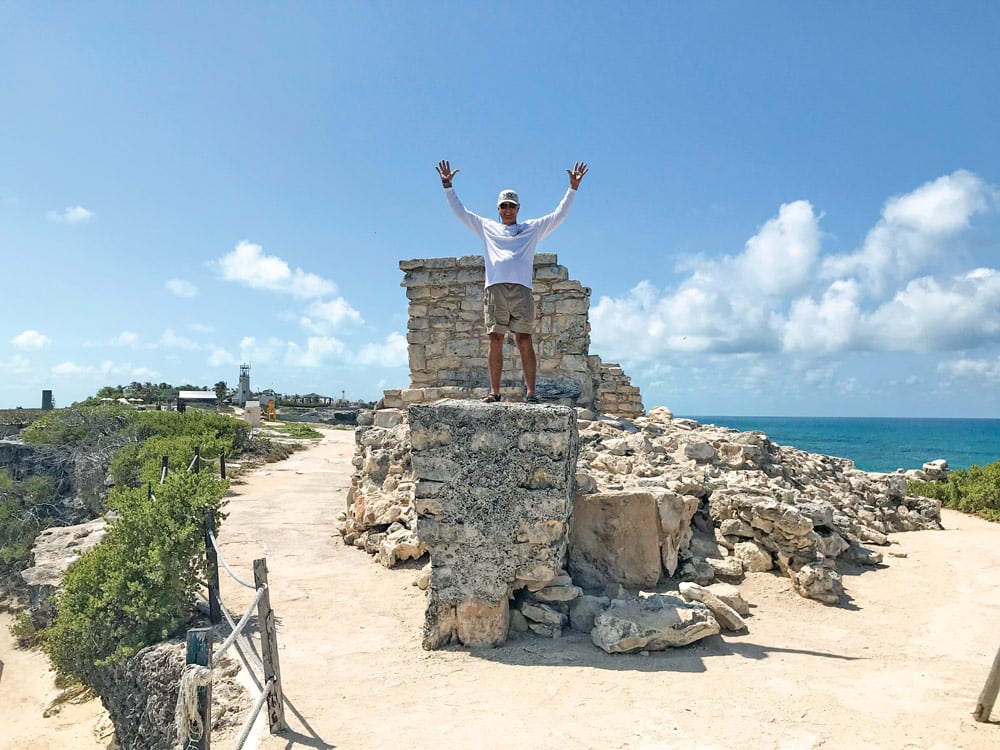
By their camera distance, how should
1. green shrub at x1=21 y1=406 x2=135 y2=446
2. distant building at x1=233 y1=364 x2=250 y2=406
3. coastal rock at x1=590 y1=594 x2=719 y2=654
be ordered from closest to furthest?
coastal rock at x1=590 y1=594 x2=719 y2=654
green shrub at x1=21 y1=406 x2=135 y2=446
distant building at x1=233 y1=364 x2=250 y2=406

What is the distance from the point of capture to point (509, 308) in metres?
5.75

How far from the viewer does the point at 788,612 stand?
18.4 ft

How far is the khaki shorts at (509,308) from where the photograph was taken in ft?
18.8

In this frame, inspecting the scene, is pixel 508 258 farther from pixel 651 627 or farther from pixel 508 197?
pixel 651 627

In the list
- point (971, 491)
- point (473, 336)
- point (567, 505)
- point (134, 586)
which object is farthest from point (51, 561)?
point (971, 491)

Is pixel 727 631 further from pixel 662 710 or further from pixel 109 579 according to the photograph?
pixel 109 579

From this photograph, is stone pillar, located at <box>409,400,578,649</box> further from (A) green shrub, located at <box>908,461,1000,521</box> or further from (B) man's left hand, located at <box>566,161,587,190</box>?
(A) green shrub, located at <box>908,461,1000,521</box>

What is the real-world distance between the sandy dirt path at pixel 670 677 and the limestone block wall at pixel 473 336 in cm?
319

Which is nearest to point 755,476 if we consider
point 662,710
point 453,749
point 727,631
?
point 727,631

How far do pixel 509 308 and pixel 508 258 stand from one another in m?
0.44

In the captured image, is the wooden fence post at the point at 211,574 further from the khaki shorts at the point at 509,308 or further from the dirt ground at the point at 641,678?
the khaki shorts at the point at 509,308

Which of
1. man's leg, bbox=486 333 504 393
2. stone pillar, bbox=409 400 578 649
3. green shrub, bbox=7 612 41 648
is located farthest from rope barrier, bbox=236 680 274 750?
green shrub, bbox=7 612 41 648

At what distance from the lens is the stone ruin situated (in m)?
5.00

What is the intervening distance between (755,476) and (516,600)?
12.5 ft
